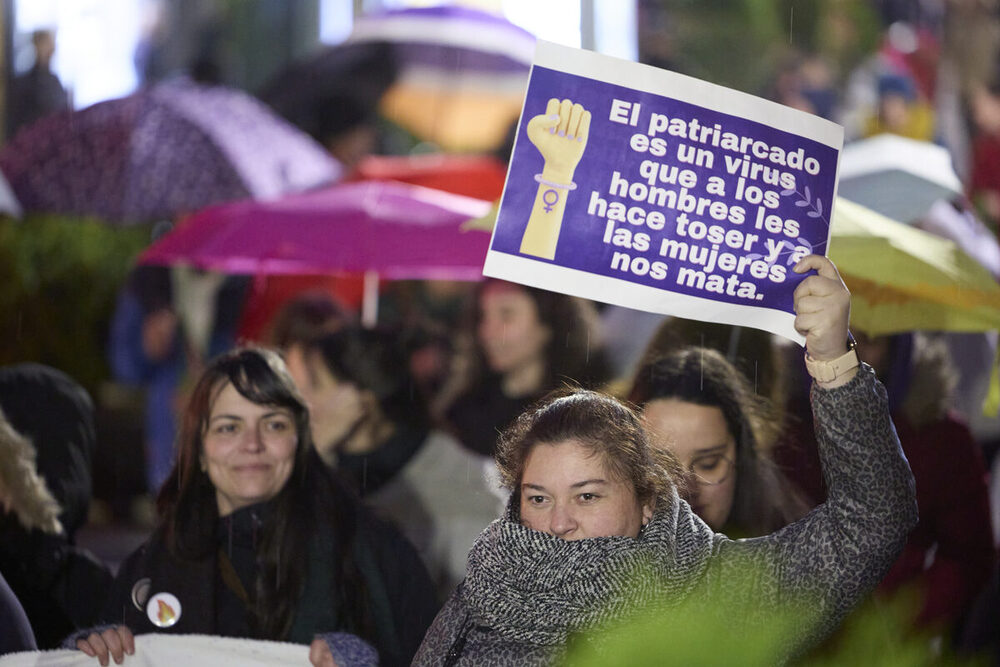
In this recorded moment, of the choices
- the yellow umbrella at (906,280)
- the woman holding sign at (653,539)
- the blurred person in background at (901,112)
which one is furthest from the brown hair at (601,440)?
the blurred person in background at (901,112)

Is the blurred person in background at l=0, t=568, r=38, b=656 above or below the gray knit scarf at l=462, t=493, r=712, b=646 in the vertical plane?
below

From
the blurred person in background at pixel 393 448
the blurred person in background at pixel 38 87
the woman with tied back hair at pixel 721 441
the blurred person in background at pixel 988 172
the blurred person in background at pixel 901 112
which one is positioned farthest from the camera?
the blurred person in background at pixel 901 112

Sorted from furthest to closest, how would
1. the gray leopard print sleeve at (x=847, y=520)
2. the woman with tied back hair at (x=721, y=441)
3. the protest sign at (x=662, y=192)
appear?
the woman with tied back hair at (x=721, y=441) → the protest sign at (x=662, y=192) → the gray leopard print sleeve at (x=847, y=520)

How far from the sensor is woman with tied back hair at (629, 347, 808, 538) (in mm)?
3523

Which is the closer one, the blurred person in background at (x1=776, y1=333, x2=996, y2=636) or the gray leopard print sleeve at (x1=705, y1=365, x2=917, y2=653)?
the gray leopard print sleeve at (x1=705, y1=365, x2=917, y2=653)

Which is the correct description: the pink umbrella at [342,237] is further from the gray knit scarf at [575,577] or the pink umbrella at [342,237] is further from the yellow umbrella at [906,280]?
the gray knit scarf at [575,577]

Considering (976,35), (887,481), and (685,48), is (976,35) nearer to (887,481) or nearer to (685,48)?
(685,48)

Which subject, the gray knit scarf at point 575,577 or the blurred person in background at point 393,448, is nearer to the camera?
the gray knit scarf at point 575,577

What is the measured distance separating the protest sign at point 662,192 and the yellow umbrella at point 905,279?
109cm

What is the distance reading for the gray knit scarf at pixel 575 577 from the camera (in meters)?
2.77

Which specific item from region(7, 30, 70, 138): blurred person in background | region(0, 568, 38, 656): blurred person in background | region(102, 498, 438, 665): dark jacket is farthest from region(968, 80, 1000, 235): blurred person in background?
region(0, 568, 38, 656): blurred person in background

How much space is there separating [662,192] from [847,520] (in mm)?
865

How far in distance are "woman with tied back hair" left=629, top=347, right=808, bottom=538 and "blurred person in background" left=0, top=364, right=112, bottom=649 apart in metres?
1.62

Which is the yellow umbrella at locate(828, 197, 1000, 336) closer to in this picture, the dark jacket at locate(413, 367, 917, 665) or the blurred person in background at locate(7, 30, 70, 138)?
the dark jacket at locate(413, 367, 917, 665)
